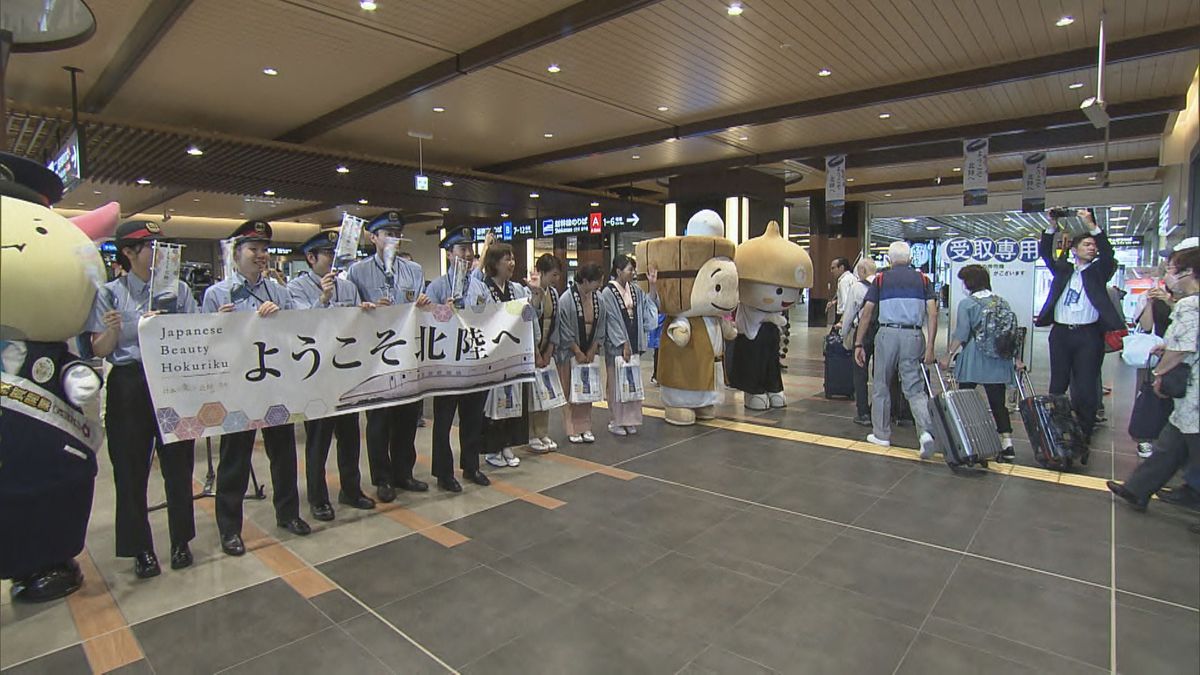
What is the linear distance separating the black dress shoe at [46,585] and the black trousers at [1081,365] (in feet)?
20.5

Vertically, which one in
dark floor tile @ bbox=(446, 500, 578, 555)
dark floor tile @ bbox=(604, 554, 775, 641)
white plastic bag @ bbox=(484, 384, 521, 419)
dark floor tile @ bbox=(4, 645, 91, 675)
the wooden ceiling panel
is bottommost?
dark floor tile @ bbox=(604, 554, 775, 641)

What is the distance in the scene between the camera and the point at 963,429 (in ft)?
14.5

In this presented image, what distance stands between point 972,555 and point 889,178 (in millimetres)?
12835

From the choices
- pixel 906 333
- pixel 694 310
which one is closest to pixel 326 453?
pixel 694 310

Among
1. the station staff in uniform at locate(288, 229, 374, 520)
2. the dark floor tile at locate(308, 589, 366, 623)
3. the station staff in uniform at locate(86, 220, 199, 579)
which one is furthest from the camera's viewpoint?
the station staff in uniform at locate(288, 229, 374, 520)

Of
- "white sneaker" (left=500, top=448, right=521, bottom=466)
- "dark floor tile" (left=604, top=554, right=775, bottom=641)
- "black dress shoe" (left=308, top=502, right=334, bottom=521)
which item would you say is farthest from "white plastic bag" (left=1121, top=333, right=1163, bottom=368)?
"black dress shoe" (left=308, top=502, right=334, bottom=521)

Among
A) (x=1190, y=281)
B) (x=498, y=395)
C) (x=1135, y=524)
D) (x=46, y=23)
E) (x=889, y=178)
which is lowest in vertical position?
(x=1135, y=524)

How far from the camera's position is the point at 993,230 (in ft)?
75.5

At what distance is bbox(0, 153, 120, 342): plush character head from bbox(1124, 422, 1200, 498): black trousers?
519 centimetres

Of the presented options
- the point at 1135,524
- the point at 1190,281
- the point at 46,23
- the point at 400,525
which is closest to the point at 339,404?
the point at 400,525

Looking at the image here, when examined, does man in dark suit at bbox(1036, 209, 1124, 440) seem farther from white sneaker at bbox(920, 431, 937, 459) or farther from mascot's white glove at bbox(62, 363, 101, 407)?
mascot's white glove at bbox(62, 363, 101, 407)

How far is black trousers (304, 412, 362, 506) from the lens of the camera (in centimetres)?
365

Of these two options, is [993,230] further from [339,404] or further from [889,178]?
[339,404]

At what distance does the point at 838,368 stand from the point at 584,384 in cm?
339
